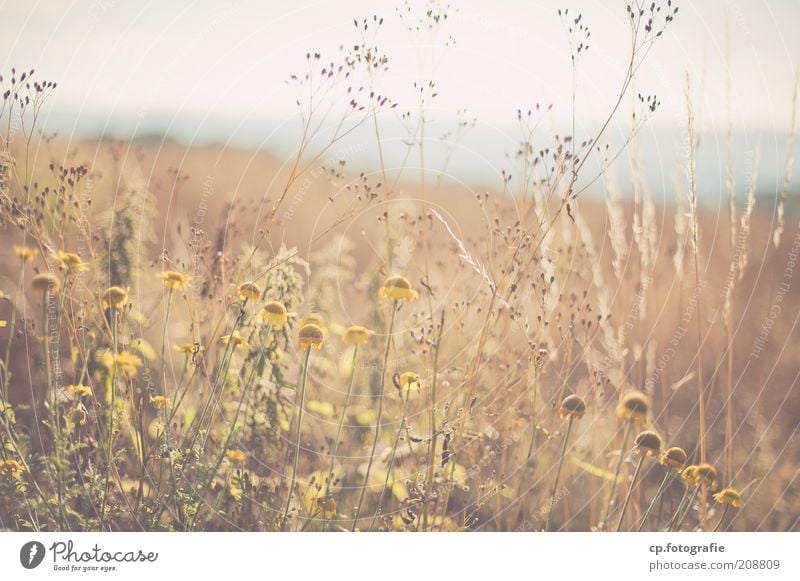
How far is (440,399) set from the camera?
1585 mm

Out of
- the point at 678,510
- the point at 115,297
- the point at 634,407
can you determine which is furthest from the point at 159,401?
the point at 678,510

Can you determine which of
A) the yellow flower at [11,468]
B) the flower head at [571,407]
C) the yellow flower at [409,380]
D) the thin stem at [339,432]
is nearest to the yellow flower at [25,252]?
the yellow flower at [11,468]

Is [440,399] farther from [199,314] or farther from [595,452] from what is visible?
[199,314]

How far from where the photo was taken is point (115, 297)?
1393 mm

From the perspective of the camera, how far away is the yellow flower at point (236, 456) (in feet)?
4.96

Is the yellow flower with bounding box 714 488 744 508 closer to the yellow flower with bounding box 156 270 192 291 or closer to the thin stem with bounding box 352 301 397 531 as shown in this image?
the thin stem with bounding box 352 301 397 531

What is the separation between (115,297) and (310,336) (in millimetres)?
378

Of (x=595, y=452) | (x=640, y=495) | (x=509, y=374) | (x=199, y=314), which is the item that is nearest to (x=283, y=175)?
(x=199, y=314)

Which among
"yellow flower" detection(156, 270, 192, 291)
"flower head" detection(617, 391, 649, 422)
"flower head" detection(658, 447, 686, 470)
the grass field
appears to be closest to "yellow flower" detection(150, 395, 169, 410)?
the grass field

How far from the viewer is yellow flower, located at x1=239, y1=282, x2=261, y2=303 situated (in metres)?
1.46

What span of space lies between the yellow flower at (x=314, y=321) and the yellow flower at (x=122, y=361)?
A: 1.12 ft

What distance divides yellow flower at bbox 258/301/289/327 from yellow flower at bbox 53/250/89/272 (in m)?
0.37

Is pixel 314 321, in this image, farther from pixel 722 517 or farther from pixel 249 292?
pixel 722 517

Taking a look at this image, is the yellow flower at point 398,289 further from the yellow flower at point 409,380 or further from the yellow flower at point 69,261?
the yellow flower at point 69,261
